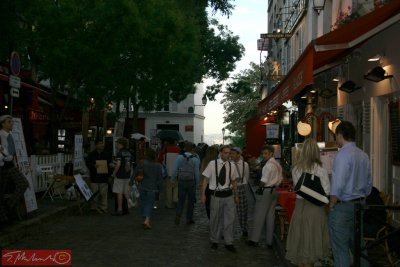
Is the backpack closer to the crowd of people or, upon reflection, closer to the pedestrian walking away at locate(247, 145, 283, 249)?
the crowd of people

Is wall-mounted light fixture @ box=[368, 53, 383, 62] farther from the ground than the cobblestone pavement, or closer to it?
farther from the ground

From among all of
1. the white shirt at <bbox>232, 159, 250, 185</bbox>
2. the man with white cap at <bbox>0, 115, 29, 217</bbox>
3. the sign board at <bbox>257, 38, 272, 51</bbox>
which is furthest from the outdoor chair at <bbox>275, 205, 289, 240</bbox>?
the sign board at <bbox>257, 38, 272, 51</bbox>

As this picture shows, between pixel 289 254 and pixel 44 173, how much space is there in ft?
33.6

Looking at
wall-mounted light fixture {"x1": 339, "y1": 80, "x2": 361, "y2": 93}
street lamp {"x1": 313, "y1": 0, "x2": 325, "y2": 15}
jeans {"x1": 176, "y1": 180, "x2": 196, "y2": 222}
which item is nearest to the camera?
jeans {"x1": 176, "y1": 180, "x2": 196, "y2": 222}

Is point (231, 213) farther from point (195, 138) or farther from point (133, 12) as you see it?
point (195, 138)

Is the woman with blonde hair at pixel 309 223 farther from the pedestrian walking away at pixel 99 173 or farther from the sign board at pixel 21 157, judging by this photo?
the pedestrian walking away at pixel 99 173

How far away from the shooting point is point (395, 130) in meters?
10.2

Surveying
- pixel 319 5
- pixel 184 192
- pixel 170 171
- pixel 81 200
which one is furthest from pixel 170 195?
pixel 319 5

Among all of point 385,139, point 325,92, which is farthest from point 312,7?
point 385,139

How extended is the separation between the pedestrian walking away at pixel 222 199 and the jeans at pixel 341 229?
309 cm

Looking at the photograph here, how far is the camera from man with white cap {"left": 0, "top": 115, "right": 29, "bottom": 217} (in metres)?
9.93

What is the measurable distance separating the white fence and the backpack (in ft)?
15.2

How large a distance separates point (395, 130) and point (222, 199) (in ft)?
10.6

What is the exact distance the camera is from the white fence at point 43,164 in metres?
15.3
